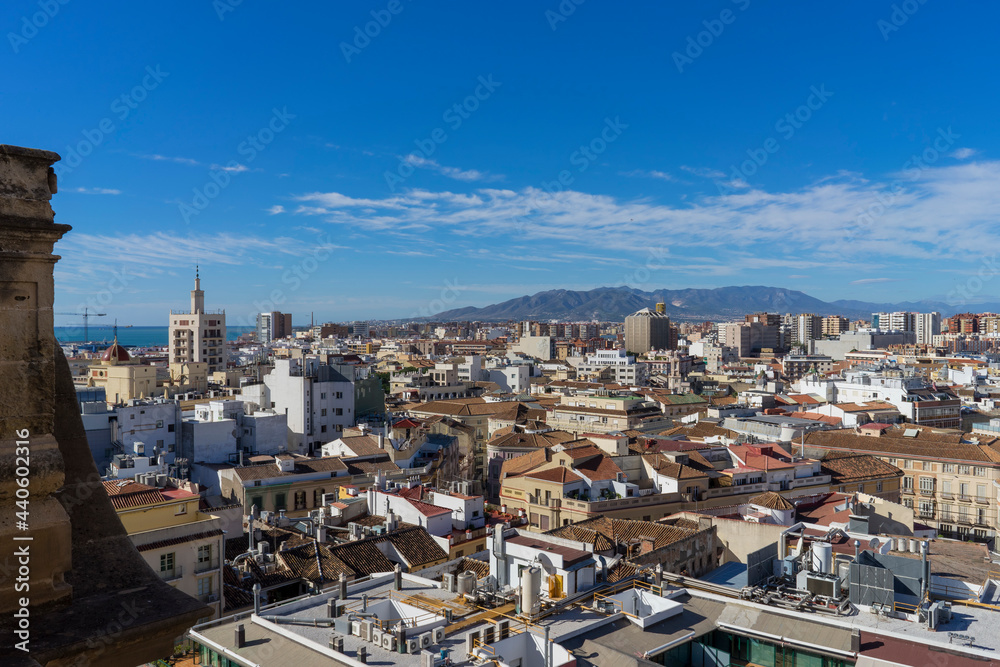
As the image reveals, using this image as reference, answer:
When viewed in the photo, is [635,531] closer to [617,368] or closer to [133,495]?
[133,495]

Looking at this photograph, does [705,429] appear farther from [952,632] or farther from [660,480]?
[952,632]

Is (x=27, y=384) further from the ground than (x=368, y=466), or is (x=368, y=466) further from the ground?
(x=27, y=384)

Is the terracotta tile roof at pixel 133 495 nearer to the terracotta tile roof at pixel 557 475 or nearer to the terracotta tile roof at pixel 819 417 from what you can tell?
the terracotta tile roof at pixel 557 475

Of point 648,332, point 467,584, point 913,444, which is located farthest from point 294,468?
point 648,332

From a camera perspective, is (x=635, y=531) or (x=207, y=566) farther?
(x=635, y=531)

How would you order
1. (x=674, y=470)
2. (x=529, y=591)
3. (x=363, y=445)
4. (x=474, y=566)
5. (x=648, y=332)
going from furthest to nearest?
(x=648, y=332) → (x=363, y=445) → (x=674, y=470) → (x=474, y=566) → (x=529, y=591)

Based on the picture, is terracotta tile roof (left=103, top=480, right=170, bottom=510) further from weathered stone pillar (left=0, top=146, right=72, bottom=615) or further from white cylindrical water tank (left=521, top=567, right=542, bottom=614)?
weathered stone pillar (left=0, top=146, right=72, bottom=615)

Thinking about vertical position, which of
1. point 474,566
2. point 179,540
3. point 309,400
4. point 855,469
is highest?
point 309,400
